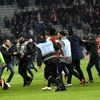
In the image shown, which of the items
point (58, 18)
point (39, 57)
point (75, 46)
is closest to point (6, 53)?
point (75, 46)

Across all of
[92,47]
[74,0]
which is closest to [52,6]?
[74,0]

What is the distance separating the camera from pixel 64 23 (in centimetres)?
5319

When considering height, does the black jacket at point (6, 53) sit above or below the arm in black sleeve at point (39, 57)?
below

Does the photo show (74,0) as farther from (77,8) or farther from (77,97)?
(77,97)

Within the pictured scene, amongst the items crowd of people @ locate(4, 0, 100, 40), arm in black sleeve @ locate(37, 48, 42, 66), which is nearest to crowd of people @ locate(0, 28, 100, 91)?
arm in black sleeve @ locate(37, 48, 42, 66)

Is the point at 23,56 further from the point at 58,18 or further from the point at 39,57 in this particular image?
the point at 58,18

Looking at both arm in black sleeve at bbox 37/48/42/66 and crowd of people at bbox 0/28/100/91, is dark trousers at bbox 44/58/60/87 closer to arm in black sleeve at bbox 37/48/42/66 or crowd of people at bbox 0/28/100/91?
crowd of people at bbox 0/28/100/91

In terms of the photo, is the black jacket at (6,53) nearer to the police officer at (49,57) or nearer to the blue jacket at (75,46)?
the blue jacket at (75,46)

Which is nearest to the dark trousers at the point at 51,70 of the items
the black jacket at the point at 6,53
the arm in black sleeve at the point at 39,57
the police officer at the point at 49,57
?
the police officer at the point at 49,57

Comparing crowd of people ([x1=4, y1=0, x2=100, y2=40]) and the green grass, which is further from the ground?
the green grass

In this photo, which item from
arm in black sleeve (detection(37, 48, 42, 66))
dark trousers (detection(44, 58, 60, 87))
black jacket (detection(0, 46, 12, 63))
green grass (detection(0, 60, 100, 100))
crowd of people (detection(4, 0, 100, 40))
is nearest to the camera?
green grass (detection(0, 60, 100, 100))

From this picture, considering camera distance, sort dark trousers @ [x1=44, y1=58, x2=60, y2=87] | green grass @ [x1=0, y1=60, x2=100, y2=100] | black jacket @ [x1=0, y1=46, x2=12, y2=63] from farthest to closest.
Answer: black jacket @ [x1=0, y1=46, x2=12, y2=63], dark trousers @ [x1=44, y1=58, x2=60, y2=87], green grass @ [x1=0, y1=60, x2=100, y2=100]

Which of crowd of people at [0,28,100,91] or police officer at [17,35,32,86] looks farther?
police officer at [17,35,32,86]

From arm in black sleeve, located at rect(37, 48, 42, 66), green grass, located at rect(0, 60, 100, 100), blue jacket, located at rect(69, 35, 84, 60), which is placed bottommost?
green grass, located at rect(0, 60, 100, 100)
